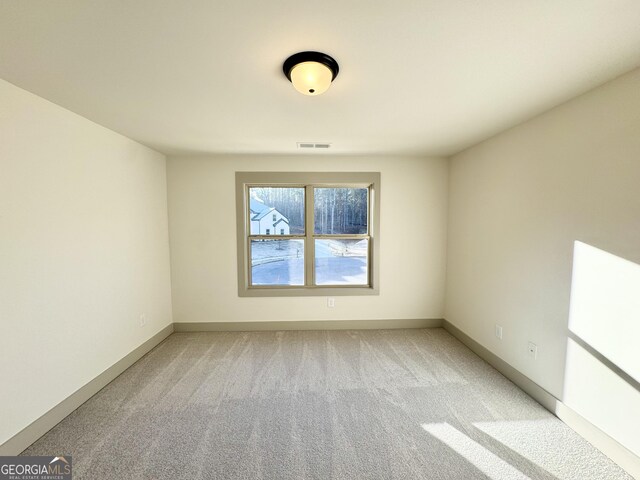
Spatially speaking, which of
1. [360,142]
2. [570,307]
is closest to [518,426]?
[570,307]

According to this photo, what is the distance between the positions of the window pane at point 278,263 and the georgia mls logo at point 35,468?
226 centimetres

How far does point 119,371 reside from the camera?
2484 mm

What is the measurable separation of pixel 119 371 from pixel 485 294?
375 centimetres

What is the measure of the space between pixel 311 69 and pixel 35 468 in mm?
2779

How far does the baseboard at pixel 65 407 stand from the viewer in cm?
160

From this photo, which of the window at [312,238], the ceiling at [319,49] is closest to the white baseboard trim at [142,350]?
the window at [312,238]

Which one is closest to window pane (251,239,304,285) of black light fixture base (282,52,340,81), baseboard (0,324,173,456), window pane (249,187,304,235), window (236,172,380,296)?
window (236,172,380,296)

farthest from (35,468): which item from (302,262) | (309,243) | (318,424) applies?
(309,243)

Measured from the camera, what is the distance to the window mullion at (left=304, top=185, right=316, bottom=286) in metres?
3.50

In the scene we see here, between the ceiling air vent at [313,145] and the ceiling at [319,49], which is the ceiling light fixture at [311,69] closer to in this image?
the ceiling at [319,49]

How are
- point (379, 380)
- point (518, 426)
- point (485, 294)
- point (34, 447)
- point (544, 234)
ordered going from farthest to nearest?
point (485, 294) → point (379, 380) → point (544, 234) → point (518, 426) → point (34, 447)

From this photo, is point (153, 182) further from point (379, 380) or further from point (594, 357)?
point (594, 357)

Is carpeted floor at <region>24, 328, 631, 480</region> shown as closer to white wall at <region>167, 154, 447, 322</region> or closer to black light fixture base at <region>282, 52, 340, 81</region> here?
white wall at <region>167, 154, 447, 322</region>

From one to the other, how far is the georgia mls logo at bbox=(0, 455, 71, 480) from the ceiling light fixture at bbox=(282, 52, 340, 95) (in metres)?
2.59
